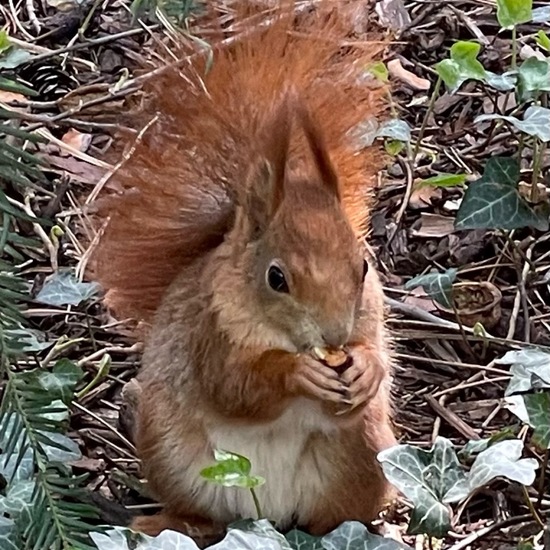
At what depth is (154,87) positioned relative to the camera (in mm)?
1908

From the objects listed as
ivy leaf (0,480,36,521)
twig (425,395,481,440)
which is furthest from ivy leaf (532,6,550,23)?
ivy leaf (0,480,36,521)

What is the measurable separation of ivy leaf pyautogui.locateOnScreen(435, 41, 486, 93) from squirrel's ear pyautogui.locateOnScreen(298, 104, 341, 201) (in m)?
0.69

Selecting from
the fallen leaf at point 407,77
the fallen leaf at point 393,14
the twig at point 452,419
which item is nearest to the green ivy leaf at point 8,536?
the twig at point 452,419

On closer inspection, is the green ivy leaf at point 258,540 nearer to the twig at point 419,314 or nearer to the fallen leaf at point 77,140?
the twig at point 419,314

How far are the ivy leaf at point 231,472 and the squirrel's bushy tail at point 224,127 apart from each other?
1.27 feet

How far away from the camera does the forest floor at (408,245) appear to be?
2.23 m

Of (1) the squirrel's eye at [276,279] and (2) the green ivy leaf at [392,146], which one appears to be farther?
(2) the green ivy leaf at [392,146]

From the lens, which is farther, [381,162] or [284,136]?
[381,162]

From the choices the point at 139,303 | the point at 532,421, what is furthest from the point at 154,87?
the point at 532,421

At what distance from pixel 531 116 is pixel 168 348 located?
0.85 metres

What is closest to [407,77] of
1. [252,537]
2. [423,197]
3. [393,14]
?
[393,14]

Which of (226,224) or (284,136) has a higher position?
(284,136)

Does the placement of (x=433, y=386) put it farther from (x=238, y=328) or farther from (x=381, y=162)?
(x=238, y=328)

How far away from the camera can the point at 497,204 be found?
7.66 ft
